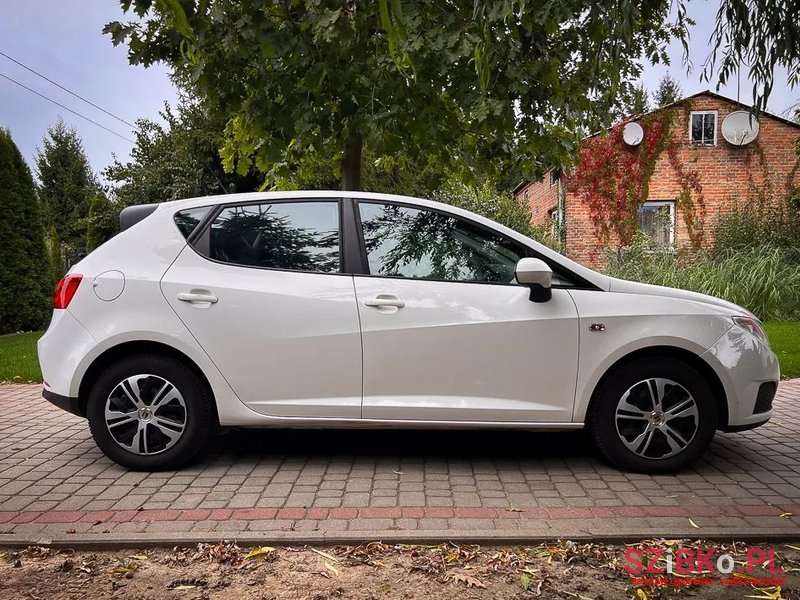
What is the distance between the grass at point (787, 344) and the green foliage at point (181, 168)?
15292mm

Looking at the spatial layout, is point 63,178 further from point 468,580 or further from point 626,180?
point 468,580

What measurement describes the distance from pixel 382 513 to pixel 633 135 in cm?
1727

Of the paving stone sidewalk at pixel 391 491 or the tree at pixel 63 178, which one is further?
the tree at pixel 63 178

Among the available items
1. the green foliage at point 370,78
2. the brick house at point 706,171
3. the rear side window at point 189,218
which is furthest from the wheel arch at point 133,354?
the brick house at point 706,171

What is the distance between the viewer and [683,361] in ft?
13.7

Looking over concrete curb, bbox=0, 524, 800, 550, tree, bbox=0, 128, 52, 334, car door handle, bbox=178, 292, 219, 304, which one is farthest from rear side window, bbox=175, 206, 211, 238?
tree, bbox=0, 128, 52, 334

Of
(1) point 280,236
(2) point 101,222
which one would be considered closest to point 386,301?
(1) point 280,236

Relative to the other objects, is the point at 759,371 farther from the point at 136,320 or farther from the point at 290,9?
the point at 290,9

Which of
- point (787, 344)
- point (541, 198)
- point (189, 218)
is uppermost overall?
point (541, 198)

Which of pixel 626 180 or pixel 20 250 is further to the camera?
pixel 626 180

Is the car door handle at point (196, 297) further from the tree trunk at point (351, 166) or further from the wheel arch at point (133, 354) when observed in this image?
the tree trunk at point (351, 166)

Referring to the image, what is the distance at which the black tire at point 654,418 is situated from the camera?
13.4ft

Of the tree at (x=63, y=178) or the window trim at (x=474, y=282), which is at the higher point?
the tree at (x=63, y=178)

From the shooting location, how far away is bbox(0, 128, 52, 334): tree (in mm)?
12688
